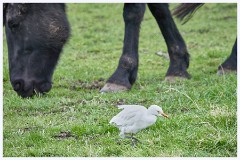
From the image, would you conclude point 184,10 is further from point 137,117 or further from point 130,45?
point 137,117

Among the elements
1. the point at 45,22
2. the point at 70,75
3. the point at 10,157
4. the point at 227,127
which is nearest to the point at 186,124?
the point at 227,127

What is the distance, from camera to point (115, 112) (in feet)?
18.0

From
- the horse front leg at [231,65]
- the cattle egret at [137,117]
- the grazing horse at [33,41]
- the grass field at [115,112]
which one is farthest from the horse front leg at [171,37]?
the cattle egret at [137,117]

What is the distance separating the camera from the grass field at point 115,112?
13.9 feet

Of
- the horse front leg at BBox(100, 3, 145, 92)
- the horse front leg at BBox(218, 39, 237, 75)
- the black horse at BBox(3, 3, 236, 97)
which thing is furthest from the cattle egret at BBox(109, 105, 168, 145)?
the horse front leg at BBox(218, 39, 237, 75)

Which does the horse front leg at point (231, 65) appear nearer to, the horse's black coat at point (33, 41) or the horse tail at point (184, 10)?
the horse tail at point (184, 10)

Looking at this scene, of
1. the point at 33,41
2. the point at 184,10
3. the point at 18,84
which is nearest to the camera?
the point at 33,41

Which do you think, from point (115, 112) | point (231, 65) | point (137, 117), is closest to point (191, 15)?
point (231, 65)

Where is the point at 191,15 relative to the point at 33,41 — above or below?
above

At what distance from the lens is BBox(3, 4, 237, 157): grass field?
4.25 m

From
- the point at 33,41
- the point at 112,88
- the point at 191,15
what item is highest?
the point at 191,15

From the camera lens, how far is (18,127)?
514 centimetres

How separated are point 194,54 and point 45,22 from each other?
15.9 feet

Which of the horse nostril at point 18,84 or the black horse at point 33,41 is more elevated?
the black horse at point 33,41
